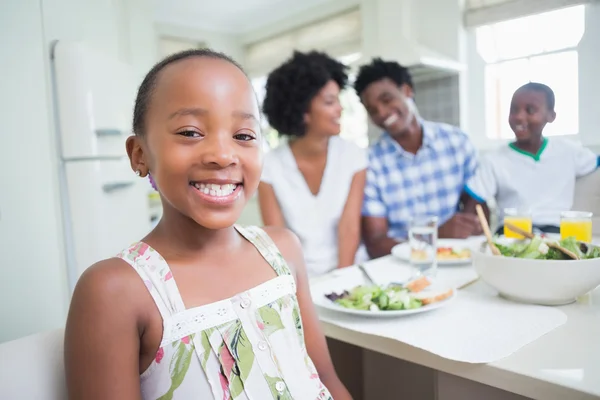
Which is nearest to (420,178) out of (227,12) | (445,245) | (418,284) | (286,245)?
(445,245)

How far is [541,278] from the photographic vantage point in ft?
2.57

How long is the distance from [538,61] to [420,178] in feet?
2.73

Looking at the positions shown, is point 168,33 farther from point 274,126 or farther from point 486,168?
point 486,168

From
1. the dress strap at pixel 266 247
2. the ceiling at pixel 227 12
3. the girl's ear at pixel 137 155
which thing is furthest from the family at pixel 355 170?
the ceiling at pixel 227 12

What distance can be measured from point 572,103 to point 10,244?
1665 mm

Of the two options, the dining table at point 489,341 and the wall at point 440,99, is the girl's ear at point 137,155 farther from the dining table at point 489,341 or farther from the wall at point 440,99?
the wall at point 440,99

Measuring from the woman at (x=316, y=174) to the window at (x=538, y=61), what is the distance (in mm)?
601

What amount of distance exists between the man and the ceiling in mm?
2353

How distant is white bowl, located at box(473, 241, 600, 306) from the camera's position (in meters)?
0.76

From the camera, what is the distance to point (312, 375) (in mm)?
657

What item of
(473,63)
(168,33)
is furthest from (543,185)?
(168,33)

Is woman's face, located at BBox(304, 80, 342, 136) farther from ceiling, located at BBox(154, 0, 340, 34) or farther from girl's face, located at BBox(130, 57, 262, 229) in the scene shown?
ceiling, located at BBox(154, 0, 340, 34)

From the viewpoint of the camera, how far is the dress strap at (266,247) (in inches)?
27.3

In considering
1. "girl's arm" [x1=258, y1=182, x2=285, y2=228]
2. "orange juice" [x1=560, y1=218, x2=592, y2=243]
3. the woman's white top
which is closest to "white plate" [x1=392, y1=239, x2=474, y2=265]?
"orange juice" [x1=560, y1=218, x2=592, y2=243]
